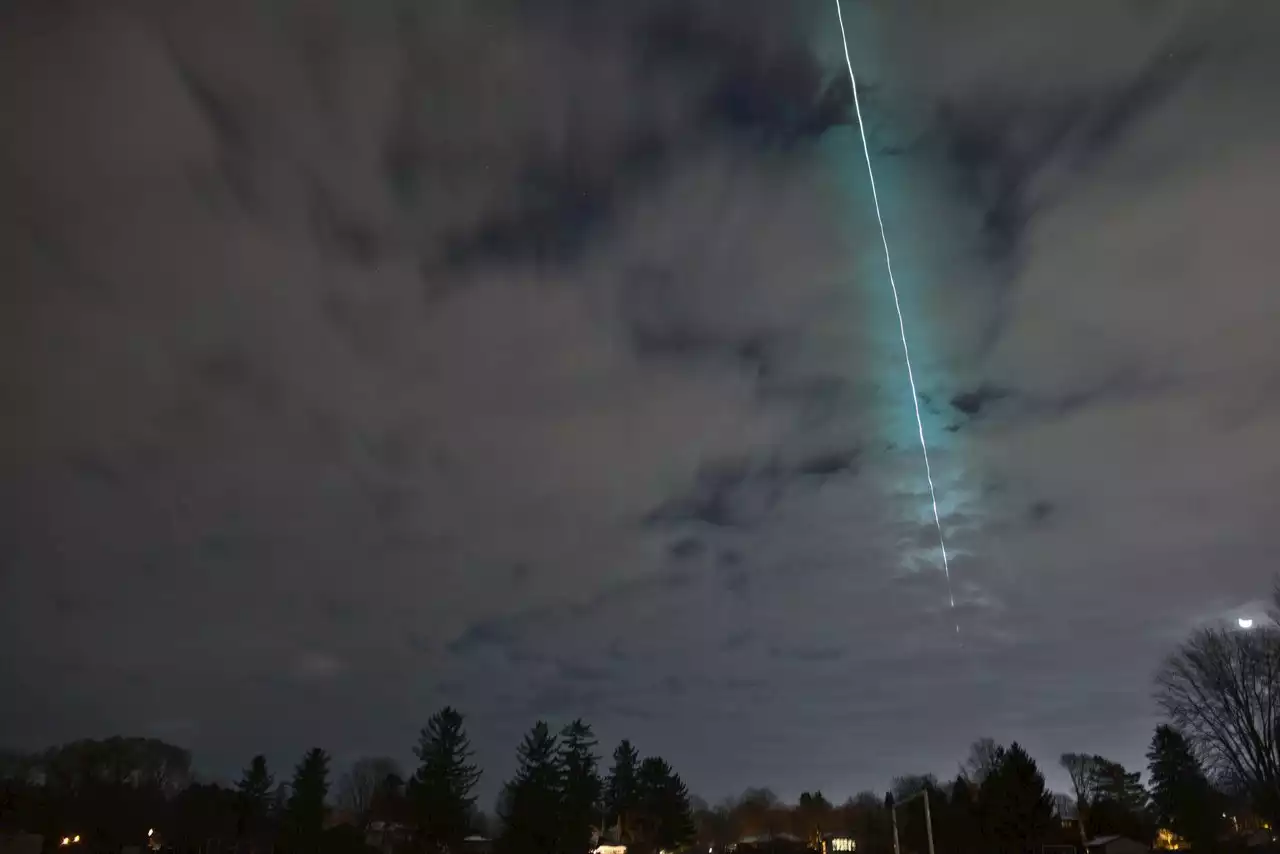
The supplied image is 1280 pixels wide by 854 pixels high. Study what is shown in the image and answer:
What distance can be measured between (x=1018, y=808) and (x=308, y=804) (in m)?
65.8

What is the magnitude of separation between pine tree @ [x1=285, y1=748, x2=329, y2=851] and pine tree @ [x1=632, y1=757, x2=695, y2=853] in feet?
126

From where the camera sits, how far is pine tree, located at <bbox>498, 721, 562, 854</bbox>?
83125 millimetres

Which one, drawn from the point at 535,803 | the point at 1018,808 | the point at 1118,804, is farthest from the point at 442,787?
the point at 1118,804

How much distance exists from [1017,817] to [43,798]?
88095 mm

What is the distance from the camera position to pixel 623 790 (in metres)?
115

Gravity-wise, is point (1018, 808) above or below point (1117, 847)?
above

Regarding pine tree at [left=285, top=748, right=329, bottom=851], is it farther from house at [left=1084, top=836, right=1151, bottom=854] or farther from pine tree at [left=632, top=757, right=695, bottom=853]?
house at [left=1084, top=836, right=1151, bottom=854]

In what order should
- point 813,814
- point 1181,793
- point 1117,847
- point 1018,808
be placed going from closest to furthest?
point 1018,808, point 1117,847, point 1181,793, point 813,814

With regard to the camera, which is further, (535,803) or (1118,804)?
(1118,804)

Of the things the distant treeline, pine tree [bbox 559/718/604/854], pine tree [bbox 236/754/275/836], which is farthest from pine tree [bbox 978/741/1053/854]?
pine tree [bbox 236/754/275/836]

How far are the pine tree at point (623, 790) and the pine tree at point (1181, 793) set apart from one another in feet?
192

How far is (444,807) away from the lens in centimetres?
8706

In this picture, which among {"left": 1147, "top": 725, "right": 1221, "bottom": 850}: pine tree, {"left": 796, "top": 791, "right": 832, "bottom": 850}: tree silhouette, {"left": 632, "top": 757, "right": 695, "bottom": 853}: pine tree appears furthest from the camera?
{"left": 796, "top": 791, "right": 832, "bottom": 850}: tree silhouette

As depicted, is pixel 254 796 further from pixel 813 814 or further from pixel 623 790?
pixel 813 814
